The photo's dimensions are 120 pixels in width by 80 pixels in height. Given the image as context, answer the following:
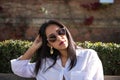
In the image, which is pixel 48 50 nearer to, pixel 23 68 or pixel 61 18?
pixel 23 68

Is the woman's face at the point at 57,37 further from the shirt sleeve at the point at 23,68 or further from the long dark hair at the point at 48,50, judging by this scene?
the shirt sleeve at the point at 23,68

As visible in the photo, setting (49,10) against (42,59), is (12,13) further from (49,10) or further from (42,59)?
(42,59)

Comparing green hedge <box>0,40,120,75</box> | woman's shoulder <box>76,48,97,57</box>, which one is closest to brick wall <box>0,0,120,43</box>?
green hedge <box>0,40,120,75</box>

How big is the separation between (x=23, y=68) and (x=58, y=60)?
400mm

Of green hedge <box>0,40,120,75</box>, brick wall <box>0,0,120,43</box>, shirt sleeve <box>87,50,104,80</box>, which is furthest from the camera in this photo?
brick wall <box>0,0,120,43</box>

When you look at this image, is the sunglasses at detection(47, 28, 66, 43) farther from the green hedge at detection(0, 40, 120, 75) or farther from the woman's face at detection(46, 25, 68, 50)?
the green hedge at detection(0, 40, 120, 75)

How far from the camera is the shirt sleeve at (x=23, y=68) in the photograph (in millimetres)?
4645

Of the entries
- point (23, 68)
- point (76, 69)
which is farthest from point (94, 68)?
point (23, 68)

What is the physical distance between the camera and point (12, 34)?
32.6ft

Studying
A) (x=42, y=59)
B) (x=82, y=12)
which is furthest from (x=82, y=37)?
(x=42, y=59)

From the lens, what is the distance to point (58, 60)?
4.55m

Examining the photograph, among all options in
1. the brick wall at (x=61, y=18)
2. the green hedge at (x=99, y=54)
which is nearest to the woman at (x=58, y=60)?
the green hedge at (x=99, y=54)

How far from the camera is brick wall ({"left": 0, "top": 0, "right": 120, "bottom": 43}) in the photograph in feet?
32.7

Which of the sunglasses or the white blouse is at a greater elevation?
the sunglasses
